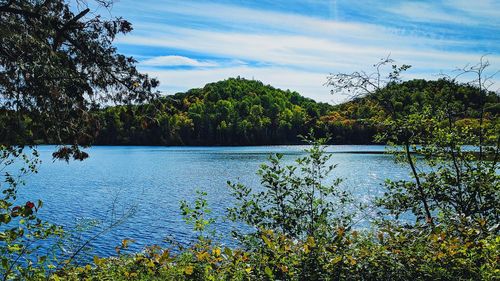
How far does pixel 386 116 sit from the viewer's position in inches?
390

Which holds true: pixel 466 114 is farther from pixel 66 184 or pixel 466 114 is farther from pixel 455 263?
pixel 66 184

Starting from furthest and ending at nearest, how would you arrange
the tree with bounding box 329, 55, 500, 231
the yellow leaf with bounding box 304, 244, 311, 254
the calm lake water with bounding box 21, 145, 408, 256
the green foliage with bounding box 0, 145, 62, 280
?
the calm lake water with bounding box 21, 145, 408, 256 → the tree with bounding box 329, 55, 500, 231 → the yellow leaf with bounding box 304, 244, 311, 254 → the green foliage with bounding box 0, 145, 62, 280

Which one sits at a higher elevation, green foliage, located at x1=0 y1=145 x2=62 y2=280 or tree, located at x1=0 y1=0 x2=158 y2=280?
tree, located at x1=0 y1=0 x2=158 y2=280

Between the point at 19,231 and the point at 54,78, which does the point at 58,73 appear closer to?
the point at 54,78

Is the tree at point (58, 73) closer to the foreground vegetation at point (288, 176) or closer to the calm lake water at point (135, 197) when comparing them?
the foreground vegetation at point (288, 176)

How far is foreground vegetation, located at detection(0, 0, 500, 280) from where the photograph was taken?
5402mm

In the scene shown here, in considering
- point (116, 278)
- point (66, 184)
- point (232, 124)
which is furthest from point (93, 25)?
point (232, 124)

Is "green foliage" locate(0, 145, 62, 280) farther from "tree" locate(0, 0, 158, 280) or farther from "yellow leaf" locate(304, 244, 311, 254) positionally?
"yellow leaf" locate(304, 244, 311, 254)

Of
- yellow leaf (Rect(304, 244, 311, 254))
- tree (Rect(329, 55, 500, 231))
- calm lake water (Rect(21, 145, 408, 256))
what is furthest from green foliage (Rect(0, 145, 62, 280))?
tree (Rect(329, 55, 500, 231))

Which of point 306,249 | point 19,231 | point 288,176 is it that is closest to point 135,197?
point 288,176

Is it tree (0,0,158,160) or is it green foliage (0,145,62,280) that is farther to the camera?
tree (0,0,158,160)

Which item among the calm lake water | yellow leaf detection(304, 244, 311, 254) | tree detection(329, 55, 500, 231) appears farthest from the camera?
the calm lake water

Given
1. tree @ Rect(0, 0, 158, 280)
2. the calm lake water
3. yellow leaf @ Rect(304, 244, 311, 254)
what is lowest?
the calm lake water

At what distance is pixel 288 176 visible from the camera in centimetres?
756
